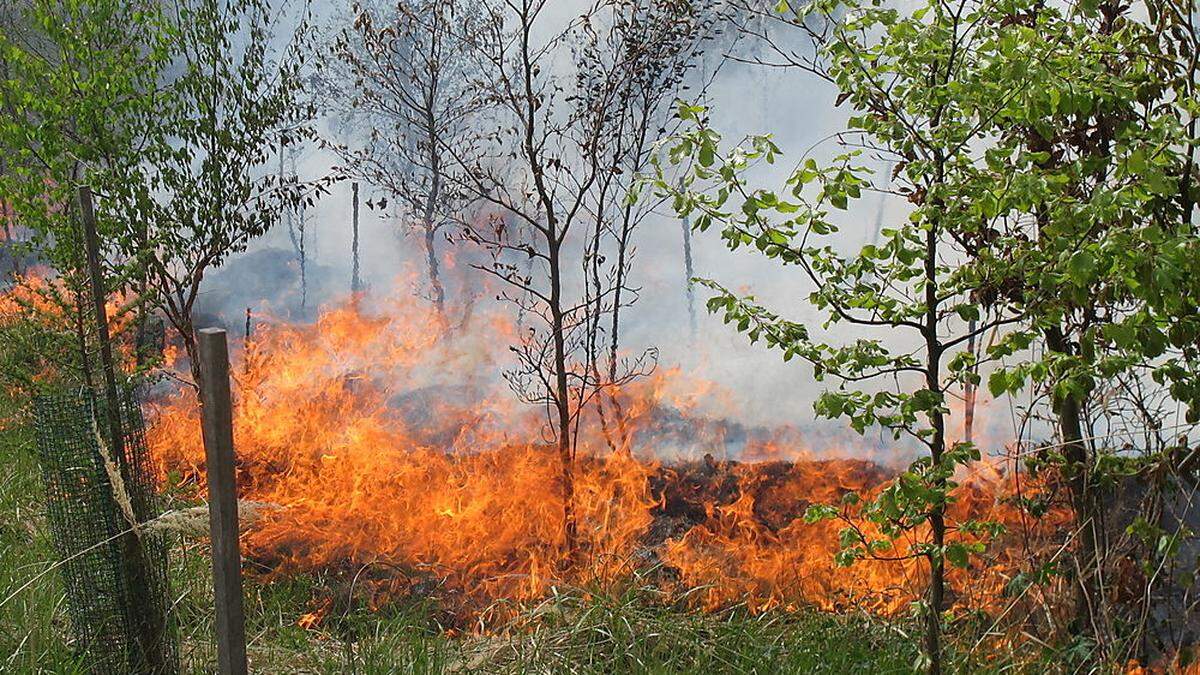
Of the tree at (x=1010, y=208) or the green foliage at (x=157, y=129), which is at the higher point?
the green foliage at (x=157, y=129)

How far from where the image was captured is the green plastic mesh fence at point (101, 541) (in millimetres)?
2492

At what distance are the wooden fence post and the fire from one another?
1.86 meters

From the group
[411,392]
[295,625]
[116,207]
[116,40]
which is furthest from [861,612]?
[116,40]

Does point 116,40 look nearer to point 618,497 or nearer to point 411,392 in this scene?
point 411,392

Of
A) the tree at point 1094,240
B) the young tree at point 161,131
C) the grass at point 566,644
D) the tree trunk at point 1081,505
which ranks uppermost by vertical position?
the young tree at point 161,131

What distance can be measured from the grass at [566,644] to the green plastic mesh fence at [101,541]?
0.30ft

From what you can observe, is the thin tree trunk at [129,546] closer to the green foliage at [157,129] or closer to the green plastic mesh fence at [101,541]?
the green plastic mesh fence at [101,541]

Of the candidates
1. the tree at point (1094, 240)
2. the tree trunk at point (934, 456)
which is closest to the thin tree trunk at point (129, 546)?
the tree trunk at point (934, 456)

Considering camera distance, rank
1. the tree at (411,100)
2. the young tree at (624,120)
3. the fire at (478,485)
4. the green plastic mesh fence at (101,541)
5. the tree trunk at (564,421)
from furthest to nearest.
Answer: the tree at (411,100) → the young tree at (624,120) → the tree trunk at (564,421) → the fire at (478,485) → the green plastic mesh fence at (101,541)

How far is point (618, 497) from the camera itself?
4316mm

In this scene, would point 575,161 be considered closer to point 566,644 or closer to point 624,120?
point 624,120

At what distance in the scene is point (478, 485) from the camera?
4.58 m

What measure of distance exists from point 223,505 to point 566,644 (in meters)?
1.37

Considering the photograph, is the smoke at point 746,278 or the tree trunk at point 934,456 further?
the smoke at point 746,278
